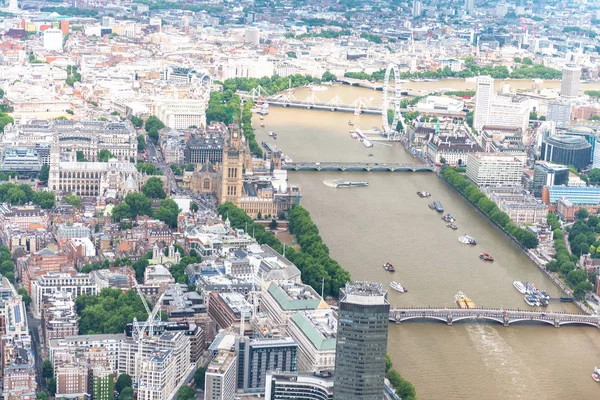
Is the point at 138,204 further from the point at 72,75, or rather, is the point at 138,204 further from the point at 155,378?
the point at 72,75

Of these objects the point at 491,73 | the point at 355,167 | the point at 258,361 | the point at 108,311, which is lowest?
the point at 491,73

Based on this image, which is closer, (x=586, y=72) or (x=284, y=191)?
(x=284, y=191)

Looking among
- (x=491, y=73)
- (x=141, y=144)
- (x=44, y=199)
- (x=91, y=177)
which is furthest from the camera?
(x=491, y=73)

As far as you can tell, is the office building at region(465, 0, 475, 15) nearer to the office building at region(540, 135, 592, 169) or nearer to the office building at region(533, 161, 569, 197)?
the office building at region(540, 135, 592, 169)

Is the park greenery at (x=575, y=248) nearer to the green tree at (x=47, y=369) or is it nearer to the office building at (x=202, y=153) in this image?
the office building at (x=202, y=153)

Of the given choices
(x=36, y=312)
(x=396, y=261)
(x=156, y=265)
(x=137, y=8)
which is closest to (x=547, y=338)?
(x=396, y=261)

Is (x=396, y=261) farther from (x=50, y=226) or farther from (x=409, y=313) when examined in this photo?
(x=50, y=226)

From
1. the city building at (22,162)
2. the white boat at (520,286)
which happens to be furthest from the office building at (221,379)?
the city building at (22,162)

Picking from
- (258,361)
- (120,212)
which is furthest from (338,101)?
(258,361)
